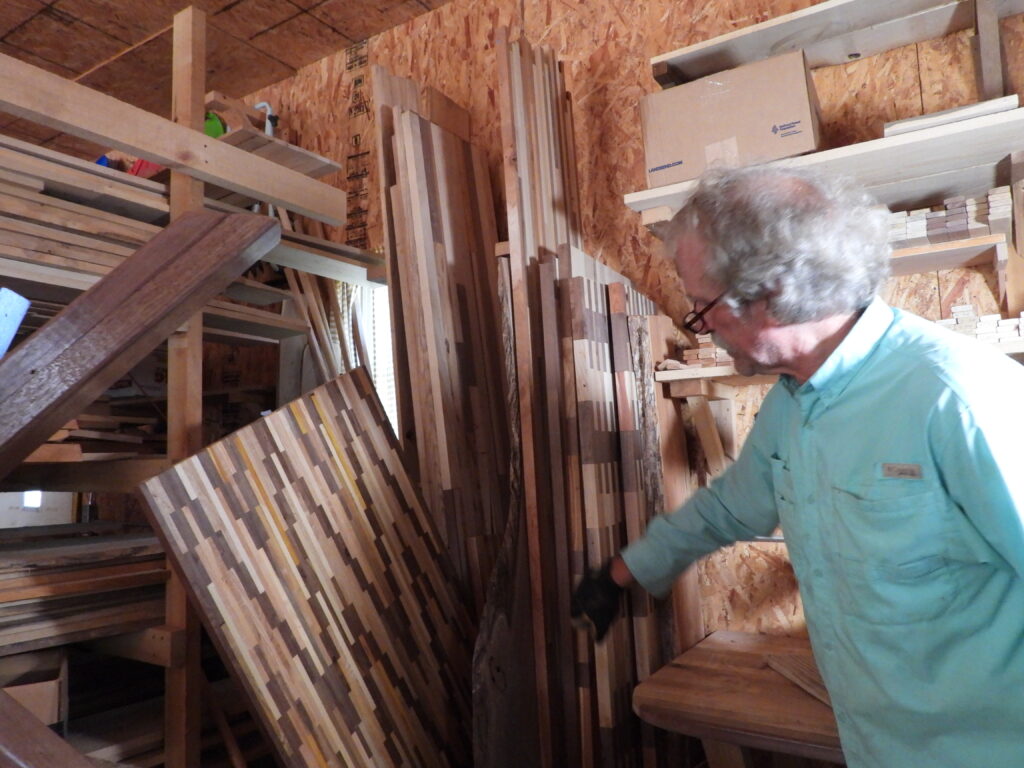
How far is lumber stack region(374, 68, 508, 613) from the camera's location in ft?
7.55

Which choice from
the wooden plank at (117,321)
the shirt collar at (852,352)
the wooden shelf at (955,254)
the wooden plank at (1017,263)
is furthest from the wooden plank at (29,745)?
the wooden plank at (1017,263)

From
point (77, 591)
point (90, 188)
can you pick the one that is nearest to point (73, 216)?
point (90, 188)

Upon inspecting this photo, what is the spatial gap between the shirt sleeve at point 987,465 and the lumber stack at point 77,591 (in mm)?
1924

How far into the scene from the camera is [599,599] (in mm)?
1694

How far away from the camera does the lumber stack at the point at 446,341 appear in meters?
2.30

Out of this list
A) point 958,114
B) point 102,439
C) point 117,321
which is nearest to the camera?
point 117,321

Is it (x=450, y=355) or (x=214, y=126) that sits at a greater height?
(x=214, y=126)

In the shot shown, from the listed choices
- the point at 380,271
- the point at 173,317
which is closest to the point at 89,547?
the point at 380,271

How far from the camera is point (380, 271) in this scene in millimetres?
2975

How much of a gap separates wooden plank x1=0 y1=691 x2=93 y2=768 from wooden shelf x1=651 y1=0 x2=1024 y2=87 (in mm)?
2156

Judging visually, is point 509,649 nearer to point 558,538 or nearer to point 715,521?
point 558,538

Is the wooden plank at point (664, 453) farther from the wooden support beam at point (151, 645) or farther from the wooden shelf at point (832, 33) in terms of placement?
the wooden support beam at point (151, 645)

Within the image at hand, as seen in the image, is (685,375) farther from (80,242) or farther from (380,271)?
(80,242)

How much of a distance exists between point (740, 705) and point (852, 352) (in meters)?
0.88
